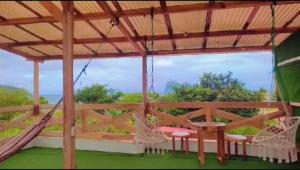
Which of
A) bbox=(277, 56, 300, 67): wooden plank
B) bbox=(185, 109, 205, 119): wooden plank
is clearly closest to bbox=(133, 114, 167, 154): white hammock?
bbox=(185, 109, 205, 119): wooden plank

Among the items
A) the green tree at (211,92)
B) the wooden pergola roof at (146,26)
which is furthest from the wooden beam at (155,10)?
the green tree at (211,92)

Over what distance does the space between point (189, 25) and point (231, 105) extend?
6.63 ft

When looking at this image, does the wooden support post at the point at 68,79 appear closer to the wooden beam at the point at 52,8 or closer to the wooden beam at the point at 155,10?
the wooden beam at the point at 52,8

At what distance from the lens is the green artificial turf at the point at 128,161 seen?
5047 millimetres

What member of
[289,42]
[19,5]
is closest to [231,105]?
[289,42]

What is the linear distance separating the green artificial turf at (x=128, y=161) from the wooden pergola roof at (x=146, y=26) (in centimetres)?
202

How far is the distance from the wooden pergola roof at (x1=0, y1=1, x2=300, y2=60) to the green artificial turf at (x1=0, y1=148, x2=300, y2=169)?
2016 millimetres

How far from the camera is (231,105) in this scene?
618 cm

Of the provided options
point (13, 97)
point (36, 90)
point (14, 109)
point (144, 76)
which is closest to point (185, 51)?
point (144, 76)

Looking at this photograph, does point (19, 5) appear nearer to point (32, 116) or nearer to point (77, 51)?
point (77, 51)

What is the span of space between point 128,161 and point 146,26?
2463 mm

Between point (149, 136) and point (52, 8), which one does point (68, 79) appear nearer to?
point (52, 8)

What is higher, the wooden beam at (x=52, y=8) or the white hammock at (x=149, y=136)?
the wooden beam at (x=52, y=8)

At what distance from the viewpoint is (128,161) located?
5.47 meters
